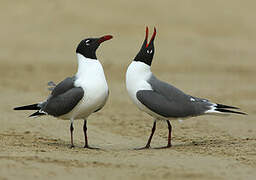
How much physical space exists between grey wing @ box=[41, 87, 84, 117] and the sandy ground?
0.45m

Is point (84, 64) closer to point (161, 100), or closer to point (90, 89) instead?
point (90, 89)

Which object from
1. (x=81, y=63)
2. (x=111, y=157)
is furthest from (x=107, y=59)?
(x=111, y=157)

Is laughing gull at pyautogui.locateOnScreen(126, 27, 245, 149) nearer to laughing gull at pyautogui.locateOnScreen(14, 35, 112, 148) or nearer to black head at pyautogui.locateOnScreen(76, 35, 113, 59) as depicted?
laughing gull at pyautogui.locateOnScreen(14, 35, 112, 148)

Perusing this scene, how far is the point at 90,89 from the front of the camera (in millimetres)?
7508

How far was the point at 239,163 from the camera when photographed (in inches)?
261

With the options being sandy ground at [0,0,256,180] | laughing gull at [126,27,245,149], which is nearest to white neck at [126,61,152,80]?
laughing gull at [126,27,245,149]

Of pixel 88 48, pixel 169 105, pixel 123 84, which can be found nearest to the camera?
pixel 169 105

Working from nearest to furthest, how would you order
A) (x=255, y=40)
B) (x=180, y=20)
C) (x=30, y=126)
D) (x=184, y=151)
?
(x=184, y=151) → (x=30, y=126) → (x=255, y=40) → (x=180, y=20)

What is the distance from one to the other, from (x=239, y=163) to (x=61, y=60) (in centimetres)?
1166

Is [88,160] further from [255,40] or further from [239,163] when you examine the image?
[255,40]

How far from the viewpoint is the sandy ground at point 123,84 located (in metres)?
6.32

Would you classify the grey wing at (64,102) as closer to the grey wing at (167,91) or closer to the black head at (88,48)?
the black head at (88,48)

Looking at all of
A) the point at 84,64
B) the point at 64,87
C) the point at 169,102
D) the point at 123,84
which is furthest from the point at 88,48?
the point at 123,84

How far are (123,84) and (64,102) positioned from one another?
7.27 m
